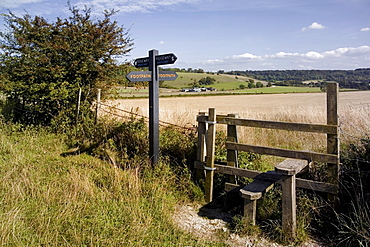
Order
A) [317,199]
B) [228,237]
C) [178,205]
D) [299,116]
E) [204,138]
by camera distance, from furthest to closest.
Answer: [299,116], [204,138], [178,205], [317,199], [228,237]

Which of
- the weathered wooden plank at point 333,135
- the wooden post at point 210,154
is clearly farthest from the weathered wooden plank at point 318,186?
the wooden post at point 210,154

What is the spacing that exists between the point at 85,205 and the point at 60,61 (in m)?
7.45

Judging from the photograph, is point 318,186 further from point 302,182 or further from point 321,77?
point 321,77

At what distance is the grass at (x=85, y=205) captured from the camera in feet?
13.2

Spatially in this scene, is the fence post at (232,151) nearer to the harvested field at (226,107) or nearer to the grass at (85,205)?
the grass at (85,205)

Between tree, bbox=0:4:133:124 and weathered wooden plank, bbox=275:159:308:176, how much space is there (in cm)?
772

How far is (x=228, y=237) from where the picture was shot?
455cm

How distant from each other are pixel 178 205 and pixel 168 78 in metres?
2.75

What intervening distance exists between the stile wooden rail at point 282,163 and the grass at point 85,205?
77 centimetres

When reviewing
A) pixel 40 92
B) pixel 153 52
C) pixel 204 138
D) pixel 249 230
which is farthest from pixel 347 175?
pixel 40 92

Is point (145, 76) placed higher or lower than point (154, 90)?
higher

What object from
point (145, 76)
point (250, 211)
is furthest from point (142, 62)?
point (250, 211)

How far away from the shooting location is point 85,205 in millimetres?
4754

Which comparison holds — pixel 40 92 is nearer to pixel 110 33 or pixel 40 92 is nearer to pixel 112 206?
pixel 110 33
